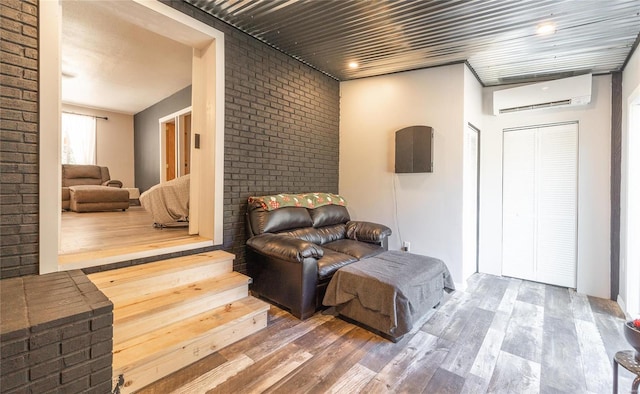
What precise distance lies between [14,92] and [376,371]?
3.00 meters

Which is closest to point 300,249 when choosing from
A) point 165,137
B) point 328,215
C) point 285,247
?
point 285,247

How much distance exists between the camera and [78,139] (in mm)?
6977

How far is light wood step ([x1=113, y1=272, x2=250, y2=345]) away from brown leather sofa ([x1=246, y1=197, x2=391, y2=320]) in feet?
1.05

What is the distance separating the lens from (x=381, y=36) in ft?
9.93

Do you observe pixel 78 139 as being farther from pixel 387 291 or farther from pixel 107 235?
pixel 387 291

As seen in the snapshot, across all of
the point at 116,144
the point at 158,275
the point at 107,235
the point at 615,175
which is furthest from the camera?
the point at 116,144

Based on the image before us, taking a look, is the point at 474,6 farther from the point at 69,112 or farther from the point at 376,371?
the point at 69,112

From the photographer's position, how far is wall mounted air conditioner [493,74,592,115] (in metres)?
3.45

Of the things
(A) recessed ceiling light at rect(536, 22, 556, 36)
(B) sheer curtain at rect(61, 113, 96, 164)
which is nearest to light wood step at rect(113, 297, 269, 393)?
(A) recessed ceiling light at rect(536, 22, 556, 36)

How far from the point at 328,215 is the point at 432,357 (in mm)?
2065

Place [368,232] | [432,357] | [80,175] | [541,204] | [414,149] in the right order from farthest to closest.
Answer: [80,175]
[541,204]
[414,149]
[368,232]
[432,357]

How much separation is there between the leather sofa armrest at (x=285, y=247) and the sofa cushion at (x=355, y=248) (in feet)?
1.78

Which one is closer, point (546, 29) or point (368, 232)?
point (546, 29)

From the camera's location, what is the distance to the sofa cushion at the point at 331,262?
2735mm
